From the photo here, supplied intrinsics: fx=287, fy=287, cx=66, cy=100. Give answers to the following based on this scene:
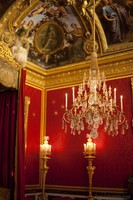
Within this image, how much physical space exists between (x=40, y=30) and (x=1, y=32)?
1904mm

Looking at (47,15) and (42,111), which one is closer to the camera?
(47,15)

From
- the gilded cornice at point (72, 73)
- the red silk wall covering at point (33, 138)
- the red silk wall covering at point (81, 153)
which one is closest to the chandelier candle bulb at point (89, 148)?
the red silk wall covering at point (81, 153)

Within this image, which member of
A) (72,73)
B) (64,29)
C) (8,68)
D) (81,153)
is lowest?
(81,153)

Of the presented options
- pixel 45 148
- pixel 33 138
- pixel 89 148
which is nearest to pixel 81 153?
pixel 89 148

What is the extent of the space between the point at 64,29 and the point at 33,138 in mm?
3322

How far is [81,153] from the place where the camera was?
798 centimetres

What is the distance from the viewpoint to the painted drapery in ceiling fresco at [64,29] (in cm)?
714

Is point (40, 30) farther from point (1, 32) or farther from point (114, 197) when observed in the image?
point (114, 197)

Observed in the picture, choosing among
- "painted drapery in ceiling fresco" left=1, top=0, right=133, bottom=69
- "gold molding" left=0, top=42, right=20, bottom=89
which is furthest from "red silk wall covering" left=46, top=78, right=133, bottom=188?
"gold molding" left=0, top=42, right=20, bottom=89

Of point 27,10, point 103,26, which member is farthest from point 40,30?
point 103,26

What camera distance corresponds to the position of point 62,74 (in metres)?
8.85

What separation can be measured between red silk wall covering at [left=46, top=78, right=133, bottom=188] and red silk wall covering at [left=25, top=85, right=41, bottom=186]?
34cm

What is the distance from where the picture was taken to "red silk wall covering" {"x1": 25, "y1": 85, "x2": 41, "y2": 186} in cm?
814

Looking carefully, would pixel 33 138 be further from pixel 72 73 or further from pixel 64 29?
pixel 64 29
